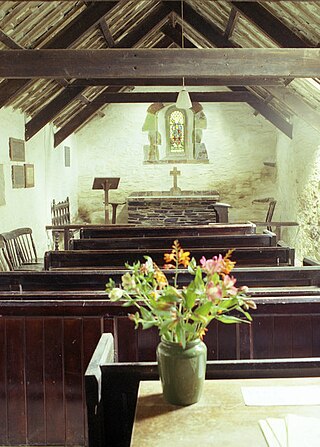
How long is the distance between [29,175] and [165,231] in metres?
2.86

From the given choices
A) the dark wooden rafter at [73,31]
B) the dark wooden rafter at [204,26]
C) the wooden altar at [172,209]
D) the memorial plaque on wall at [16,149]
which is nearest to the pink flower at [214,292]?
the dark wooden rafter at [73,31]

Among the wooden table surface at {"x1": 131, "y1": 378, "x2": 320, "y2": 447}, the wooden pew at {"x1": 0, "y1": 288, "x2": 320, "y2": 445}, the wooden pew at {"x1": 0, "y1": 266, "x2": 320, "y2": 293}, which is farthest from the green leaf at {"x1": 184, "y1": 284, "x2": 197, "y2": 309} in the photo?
the wooden pew at {"x1": 0, "y1": 266, "x2": 320, "y2": 293}

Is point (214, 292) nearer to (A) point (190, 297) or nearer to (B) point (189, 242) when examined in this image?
(A) point (190, 297)

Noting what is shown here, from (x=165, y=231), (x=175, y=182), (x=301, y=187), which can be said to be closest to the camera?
(x=165, y=231)

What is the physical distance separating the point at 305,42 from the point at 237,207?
Answer: 6595 mm

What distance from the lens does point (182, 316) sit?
1798 mm

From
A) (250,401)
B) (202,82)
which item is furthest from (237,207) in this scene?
(250,401)

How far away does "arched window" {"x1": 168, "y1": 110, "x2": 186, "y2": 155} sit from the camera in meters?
12.8

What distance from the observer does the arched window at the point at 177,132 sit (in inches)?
503

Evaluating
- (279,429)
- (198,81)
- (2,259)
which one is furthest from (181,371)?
(198,81)

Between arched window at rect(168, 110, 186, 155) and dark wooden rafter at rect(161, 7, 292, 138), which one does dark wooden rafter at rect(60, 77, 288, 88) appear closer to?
dark wooden rafter at rect(161, 7, 292, 138)

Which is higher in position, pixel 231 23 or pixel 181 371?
pixel 231 23

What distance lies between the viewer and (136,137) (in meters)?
12.8

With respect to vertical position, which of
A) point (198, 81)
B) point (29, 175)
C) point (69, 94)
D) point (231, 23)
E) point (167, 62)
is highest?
point (231, 23)
